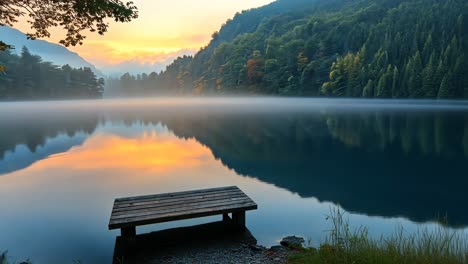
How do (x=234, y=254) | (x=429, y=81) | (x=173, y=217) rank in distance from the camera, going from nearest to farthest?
(x=234, y=254) → (x=173, y=217) → (x=429, y=81)

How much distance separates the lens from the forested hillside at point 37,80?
112 m

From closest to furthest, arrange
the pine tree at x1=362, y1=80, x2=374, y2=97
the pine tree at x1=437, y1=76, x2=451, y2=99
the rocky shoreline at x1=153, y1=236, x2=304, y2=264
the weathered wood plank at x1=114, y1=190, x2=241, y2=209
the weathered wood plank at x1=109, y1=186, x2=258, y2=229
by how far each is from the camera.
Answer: the rocky shoreline at x1=153, y1=236, x2=304, y2=264
the weathered wood plank at x1=109, y1=186, x2=258, y2=229
the weathered wood plank at x1=114, y1=190, x2=241, y2=209
the pine tree at x1=437, y1=76, x2=451, y2=99
the pine tree at x1=362, y1=80, x2=374, y2=97

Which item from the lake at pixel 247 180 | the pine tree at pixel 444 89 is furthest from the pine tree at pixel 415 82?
the lake at pixel 247 180

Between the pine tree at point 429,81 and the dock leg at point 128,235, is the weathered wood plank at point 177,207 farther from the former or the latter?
the pine tree at point 429,81

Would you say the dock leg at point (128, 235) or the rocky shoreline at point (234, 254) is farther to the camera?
the dock leg at point (128, 235)

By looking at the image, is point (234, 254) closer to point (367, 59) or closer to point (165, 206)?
point (165, 206)

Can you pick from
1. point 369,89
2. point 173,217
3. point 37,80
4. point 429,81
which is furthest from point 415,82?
point 37,80

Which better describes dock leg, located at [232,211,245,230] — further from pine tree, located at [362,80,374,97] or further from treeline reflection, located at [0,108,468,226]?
pine tree, located at [362,80,374,97]

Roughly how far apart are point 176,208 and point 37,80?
13513 centimetres

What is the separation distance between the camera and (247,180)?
16984mm

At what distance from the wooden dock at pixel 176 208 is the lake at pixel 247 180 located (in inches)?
40.3

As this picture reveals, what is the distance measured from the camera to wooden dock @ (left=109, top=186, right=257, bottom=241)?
28.0 ft

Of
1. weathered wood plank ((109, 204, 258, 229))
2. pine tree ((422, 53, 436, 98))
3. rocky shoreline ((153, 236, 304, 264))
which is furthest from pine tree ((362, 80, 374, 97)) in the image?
rocky shoreline ((153, 236, 304, 264))

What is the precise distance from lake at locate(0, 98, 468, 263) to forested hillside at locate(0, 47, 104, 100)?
9483cm
